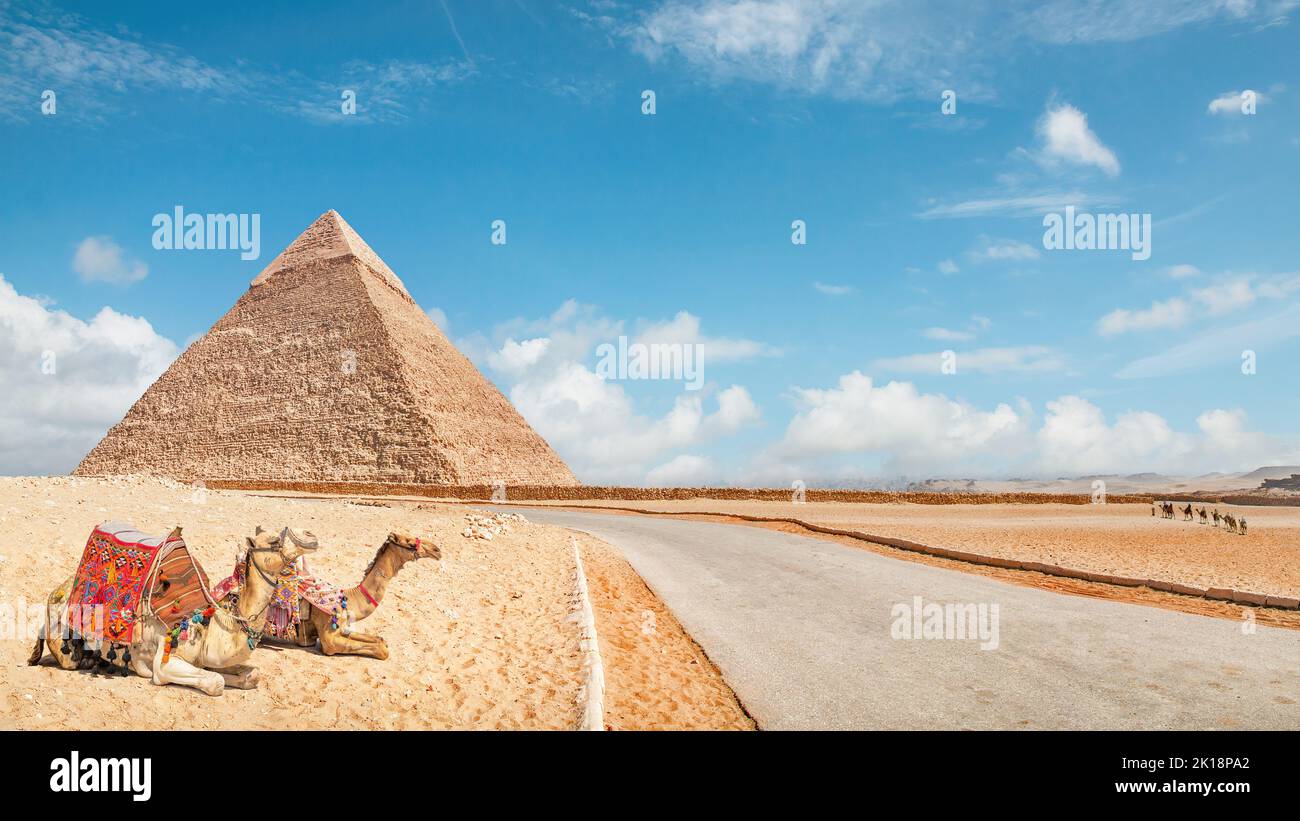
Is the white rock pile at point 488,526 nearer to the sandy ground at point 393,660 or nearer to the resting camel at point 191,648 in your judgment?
the sandy ground at point 393,660

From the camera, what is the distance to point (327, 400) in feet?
287

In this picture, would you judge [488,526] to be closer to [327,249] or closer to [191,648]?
[191,648]

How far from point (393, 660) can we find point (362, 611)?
2.36 ft

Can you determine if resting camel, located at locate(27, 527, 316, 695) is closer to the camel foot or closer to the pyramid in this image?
the camel foot

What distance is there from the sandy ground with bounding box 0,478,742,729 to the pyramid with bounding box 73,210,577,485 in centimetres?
6384

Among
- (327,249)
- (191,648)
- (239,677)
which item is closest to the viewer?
(191,648)

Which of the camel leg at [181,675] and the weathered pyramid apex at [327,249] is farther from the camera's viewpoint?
the weathered pyramid apex at [327,249]

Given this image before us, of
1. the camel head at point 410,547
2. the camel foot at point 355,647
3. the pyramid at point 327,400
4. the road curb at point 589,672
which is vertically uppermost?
the pyramid at point 327,400

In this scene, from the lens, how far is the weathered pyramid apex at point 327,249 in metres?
107

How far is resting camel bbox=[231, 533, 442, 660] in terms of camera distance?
6500 millimetres

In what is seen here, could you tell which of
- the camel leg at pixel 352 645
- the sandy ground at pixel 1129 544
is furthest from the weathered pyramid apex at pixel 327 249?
Answer: the camel leg at pixel 352 645

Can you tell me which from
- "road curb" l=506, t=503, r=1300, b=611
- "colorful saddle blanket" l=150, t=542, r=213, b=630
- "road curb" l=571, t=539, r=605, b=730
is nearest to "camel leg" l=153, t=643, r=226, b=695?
"colorful saddle blanket" l=150, t=542, r=213, b=630

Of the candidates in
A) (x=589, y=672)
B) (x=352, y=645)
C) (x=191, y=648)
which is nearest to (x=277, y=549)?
(x=191, y=648)
